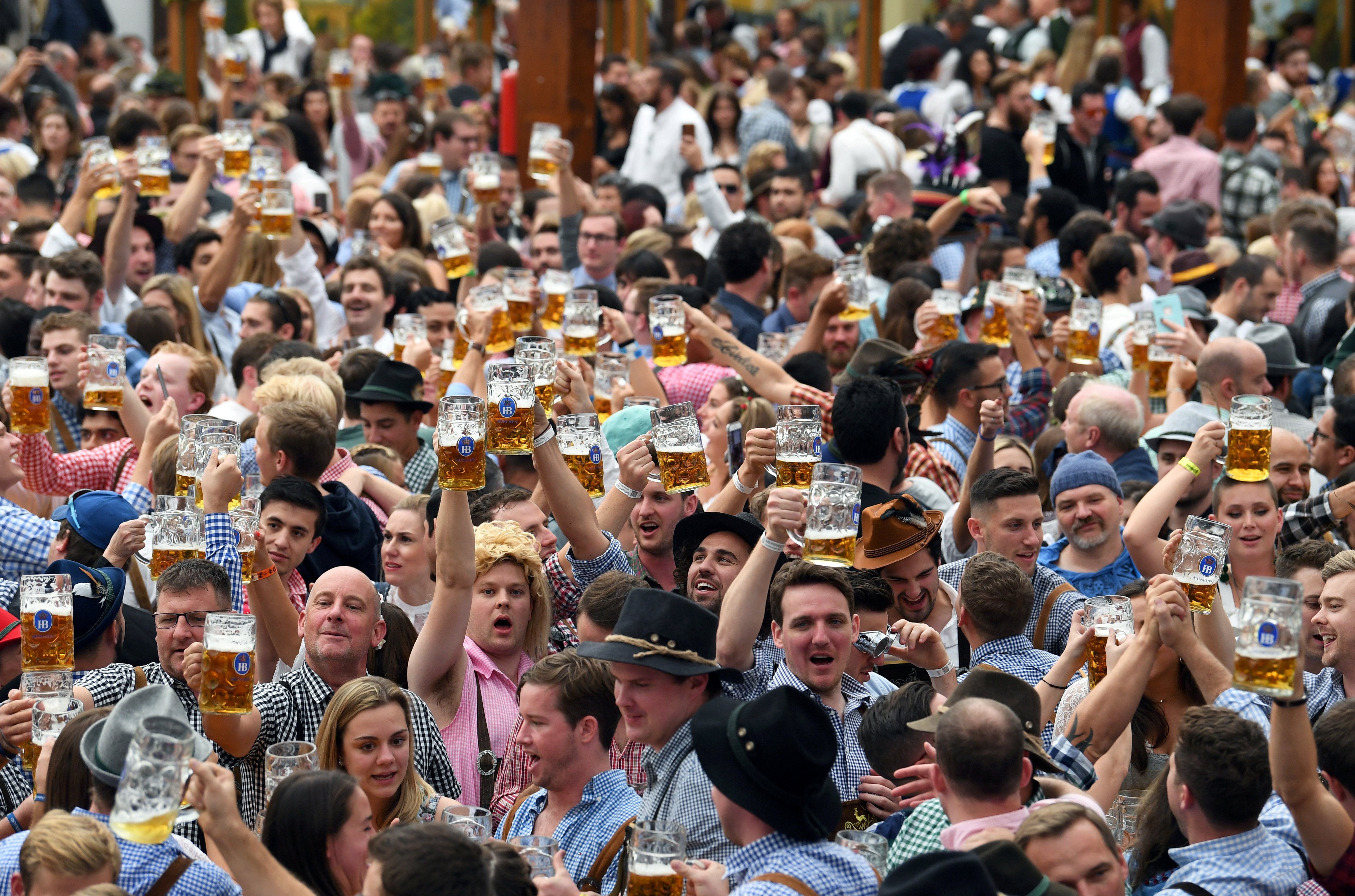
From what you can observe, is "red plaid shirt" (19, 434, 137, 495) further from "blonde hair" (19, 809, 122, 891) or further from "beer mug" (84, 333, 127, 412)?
"blonde hair" (19, 809, 122, 891)

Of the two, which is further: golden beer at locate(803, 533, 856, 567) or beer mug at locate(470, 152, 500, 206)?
beer mug at locate(470, 152, 500, 206)

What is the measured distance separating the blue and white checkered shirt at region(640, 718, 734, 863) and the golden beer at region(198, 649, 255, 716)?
3.36ft

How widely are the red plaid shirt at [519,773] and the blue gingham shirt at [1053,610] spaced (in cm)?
128

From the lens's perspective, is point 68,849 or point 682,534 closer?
point 68,849

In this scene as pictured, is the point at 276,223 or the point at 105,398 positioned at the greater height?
the point at 276,223

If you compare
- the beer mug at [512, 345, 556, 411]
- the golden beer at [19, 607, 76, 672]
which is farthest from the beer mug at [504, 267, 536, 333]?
the golden beer at [19, 607, 76, 672]

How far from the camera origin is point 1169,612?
4207mm

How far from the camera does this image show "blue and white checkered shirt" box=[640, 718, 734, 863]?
377 cm

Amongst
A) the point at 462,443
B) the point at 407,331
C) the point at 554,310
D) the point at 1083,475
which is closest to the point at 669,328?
the point at 554,310

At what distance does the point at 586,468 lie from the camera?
539cm

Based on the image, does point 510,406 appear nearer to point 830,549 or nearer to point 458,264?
point 830,549

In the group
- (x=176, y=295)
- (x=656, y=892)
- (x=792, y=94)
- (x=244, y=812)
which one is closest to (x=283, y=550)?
(x=244, y=812)

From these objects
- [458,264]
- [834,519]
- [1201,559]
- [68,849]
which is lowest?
[68,849]

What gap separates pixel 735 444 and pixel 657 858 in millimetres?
3110
